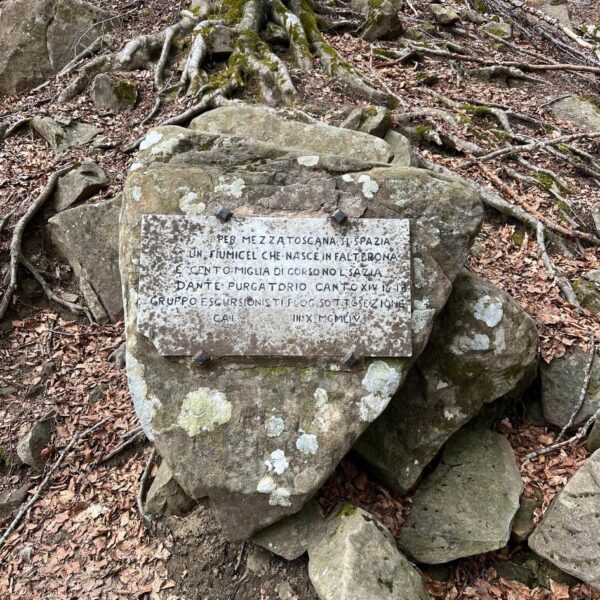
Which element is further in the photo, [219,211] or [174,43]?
[174,43]

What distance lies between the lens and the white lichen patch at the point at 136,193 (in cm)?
416

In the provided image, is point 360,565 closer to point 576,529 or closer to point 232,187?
point 576,529

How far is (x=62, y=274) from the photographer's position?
20.7ft

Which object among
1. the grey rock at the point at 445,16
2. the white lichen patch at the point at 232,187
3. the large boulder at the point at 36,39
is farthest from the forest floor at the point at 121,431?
the grey rock at the point at 445,16

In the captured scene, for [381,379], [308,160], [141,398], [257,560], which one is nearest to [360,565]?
[257,560]

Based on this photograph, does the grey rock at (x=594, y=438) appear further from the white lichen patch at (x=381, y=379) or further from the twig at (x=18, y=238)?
the twig at (x=18, y=238)

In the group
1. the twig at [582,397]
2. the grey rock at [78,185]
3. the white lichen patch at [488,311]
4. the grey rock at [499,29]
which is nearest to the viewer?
the white lichen patch at [488,311]

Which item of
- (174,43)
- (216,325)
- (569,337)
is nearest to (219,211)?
(216,325)

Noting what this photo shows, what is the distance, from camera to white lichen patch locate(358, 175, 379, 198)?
411 cm

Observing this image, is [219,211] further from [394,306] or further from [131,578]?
[131,578]

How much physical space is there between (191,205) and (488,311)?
2.72 metres

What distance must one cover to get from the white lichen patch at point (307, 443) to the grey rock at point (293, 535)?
60 centimetres

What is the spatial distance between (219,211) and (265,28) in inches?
291

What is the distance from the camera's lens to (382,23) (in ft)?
35.2
